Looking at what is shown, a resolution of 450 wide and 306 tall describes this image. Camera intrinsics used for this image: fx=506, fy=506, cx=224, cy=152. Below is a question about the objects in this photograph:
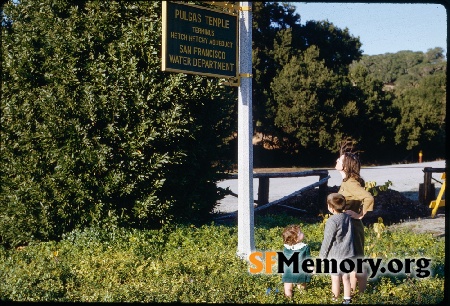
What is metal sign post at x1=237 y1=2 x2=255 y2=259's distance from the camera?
19.1 ft

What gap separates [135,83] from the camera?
6938 mm

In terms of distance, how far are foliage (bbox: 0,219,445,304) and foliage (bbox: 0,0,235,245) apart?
15.8 inches

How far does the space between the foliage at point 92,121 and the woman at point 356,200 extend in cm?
268

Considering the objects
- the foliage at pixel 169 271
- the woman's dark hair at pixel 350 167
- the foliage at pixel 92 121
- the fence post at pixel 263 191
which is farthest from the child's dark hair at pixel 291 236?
the fence post at pixel 263 191

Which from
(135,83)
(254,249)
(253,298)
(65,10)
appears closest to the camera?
(253,298)

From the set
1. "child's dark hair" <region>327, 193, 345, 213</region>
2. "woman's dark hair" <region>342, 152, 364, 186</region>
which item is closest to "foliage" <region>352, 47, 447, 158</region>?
"woman's dark hair" <region>342, 152, 364, 186</region>

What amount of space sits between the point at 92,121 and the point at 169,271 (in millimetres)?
2687

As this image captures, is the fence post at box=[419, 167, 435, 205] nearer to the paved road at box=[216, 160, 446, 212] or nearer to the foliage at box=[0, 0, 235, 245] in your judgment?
the paved road at box=[216, 160, 446, 212]

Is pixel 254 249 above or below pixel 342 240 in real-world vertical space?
below

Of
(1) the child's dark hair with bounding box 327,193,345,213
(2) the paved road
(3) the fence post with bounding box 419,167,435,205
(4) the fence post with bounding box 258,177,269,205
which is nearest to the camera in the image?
(1) the child's dark hair with bounding box 327,193,345,213

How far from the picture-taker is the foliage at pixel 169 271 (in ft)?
15.3

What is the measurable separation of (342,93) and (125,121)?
2425cm

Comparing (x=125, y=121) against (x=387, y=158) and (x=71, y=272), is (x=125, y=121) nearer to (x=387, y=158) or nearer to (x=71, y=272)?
(x=71, y=272)

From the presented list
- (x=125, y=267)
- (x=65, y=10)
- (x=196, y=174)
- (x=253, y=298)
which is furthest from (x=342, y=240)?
(x=65, y=10)
